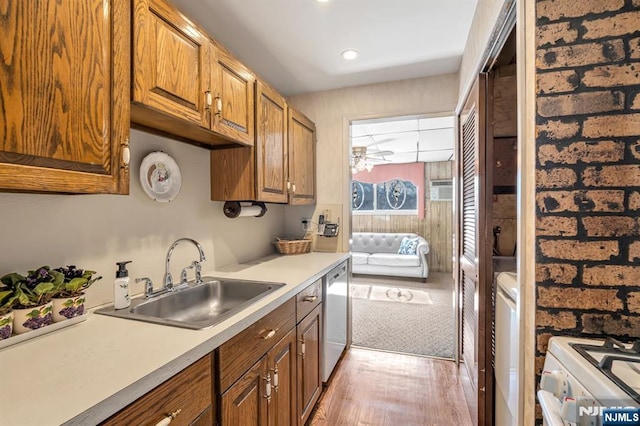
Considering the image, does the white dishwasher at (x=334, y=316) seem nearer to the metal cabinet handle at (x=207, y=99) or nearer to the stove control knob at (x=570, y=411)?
the metal cabinet handle at (x=207, y=99)

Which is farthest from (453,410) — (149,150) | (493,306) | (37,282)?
(149,150)

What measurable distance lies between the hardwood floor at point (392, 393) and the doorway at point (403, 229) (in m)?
0.26

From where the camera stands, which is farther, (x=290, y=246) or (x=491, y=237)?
(x=290, y=246)

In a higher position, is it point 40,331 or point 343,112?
point 343,112

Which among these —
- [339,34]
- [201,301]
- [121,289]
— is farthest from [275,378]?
[339,34]

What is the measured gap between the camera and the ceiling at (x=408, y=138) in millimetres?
3513

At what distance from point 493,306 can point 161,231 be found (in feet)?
5.98

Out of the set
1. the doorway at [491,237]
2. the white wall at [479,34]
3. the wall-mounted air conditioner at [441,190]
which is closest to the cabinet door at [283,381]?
the doorway at [491,237]

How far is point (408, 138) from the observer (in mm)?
4172

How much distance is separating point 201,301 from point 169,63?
1.16 metres

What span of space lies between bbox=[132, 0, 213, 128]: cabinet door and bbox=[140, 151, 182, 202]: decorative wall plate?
0.20m

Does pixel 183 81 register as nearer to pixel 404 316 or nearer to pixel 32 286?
pixel 32 286

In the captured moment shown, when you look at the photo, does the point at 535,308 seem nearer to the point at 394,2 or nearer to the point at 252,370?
the point at 252,370

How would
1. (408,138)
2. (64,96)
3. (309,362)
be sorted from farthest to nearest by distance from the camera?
(408,138)
(309,362)
(64,96)
